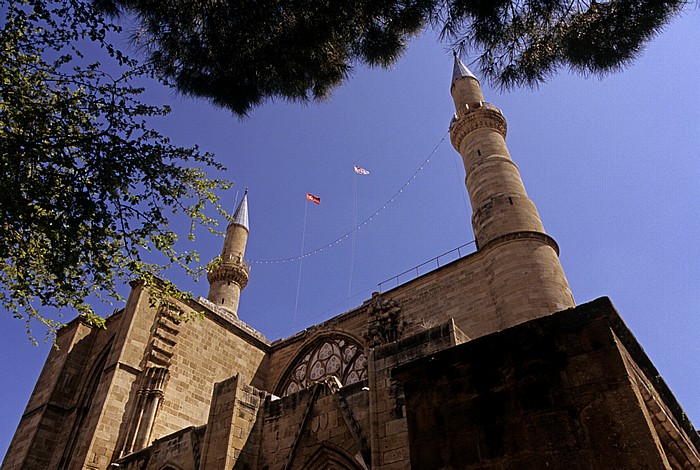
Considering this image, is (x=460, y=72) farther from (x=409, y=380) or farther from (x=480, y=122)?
(x=409, y=380)

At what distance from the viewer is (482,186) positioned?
14961 millimetres

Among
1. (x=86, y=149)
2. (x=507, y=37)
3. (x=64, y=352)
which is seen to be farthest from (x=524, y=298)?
(x=64, y=352)

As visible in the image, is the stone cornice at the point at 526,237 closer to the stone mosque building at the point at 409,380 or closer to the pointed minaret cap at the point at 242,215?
the stone mosque building at the point at 409,380

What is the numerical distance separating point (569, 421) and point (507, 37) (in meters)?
5.33

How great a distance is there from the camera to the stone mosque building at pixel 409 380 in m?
3.02

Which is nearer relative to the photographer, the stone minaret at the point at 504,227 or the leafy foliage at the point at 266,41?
the leafy foliage at the point at 266,41

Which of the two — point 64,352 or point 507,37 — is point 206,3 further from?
point 64,352

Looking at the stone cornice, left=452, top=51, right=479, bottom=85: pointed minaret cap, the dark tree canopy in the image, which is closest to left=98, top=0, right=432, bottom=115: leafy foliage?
the dark tree canopy

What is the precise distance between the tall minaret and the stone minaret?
10893 millimetres

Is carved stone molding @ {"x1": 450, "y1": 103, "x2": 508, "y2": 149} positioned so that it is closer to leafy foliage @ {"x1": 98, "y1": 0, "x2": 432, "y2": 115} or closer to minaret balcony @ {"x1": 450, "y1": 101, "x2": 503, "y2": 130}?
minaret balcony @ {"x1": 450, "y1": 101, "x2": 503, "y2": 130}

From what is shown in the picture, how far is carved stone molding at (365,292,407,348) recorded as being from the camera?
13.9 m

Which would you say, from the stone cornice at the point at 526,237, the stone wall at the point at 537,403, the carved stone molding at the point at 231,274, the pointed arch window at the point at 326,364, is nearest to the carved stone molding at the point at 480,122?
the stone cornice at the point at 526,237

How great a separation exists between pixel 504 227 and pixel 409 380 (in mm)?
10209

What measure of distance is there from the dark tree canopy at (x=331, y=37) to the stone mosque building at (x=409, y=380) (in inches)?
156
